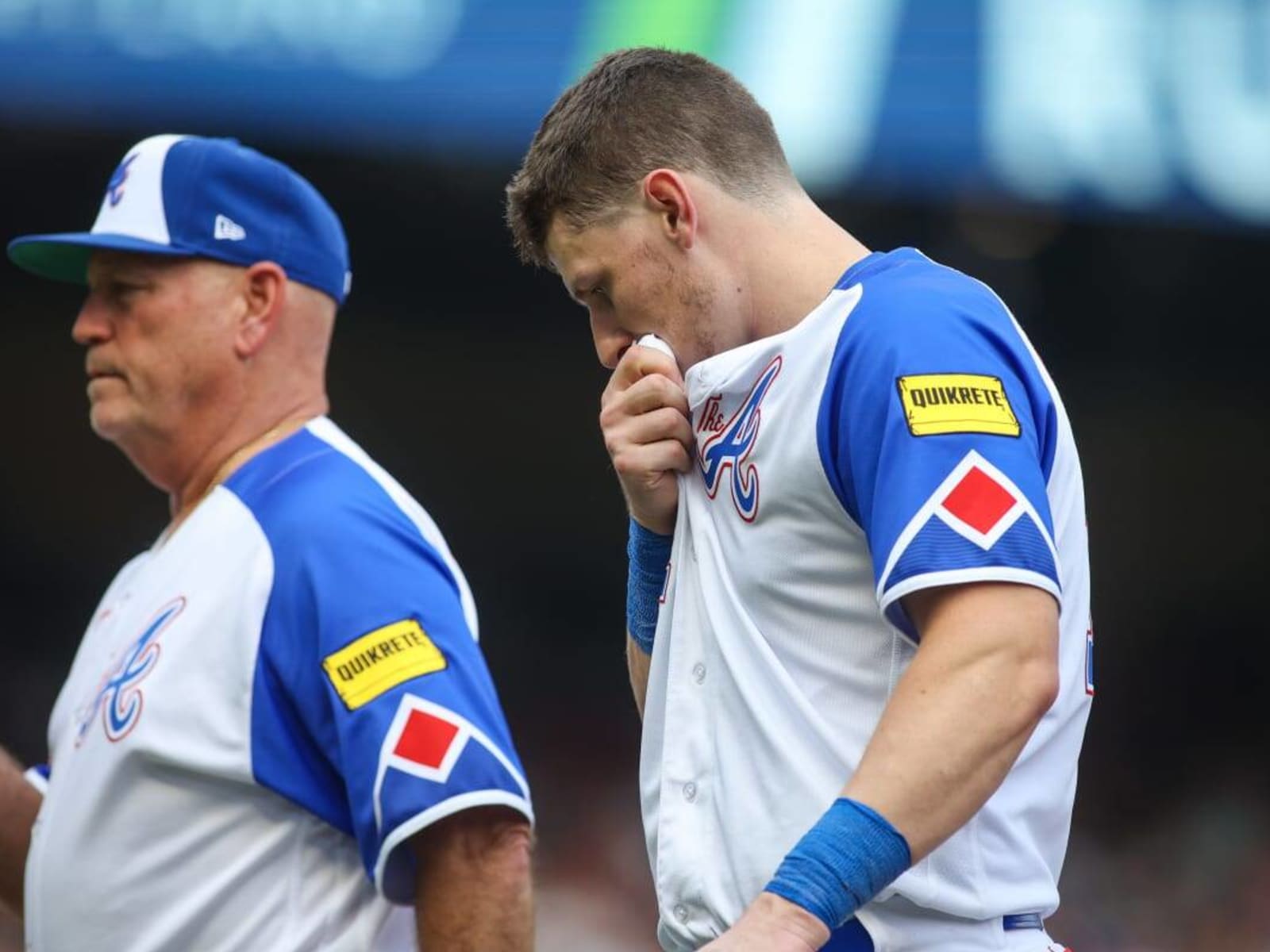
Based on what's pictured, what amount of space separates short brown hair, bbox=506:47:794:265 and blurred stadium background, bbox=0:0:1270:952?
166 inches

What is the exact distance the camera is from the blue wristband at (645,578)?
2.32m

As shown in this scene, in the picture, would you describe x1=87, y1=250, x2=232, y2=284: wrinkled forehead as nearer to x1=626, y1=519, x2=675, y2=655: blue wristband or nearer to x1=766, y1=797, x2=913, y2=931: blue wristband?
x1=626, y1=519, x2=675, y2=655: blue wristband

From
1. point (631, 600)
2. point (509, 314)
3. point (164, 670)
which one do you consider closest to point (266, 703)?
point (164, 670)

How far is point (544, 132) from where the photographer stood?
2291 millimetres

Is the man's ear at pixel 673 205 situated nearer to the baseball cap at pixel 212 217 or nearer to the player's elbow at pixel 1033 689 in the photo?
the player's elbow at pixel 1033 689

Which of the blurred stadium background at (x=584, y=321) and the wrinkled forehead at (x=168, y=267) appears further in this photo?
the blurred stadium background at (x=584, y=321)

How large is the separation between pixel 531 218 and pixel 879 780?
3.05ft

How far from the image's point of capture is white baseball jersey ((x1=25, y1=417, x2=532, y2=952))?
98.7 inches

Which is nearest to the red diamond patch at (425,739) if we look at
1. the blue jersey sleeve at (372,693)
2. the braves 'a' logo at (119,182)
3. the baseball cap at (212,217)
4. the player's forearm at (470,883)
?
the blue jersey sleeve at (372,693)

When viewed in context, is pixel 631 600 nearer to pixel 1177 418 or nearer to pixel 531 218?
pixel 531 218

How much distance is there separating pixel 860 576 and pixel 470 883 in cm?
92

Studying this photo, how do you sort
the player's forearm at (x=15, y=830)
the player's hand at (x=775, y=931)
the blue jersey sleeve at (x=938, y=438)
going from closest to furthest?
the player's hand at (x=775, y=931)
the blue jersey sleeve at (x=938, y=438)
the player's forearm at (x=15, y=830)

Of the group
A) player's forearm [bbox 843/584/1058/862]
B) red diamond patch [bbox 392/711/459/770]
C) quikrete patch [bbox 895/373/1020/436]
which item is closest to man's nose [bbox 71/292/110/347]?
red diamond patch [bbox 392/711/459/770]

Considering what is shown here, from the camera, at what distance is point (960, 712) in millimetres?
1695
